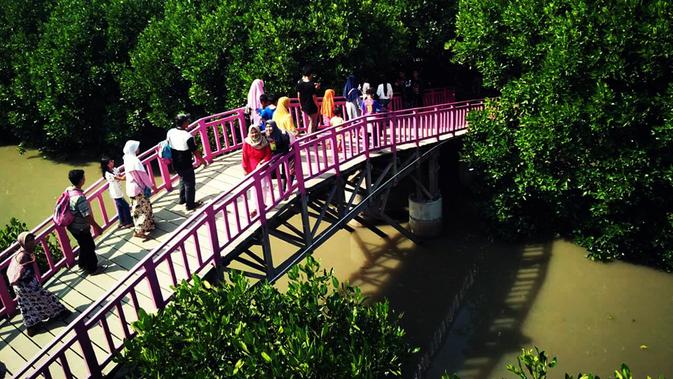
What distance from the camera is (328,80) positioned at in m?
15.5

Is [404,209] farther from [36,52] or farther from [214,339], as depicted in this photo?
[36,52]

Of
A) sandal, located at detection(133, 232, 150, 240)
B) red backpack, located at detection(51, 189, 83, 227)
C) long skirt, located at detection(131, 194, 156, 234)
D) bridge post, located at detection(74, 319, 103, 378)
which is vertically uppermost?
red backpack, located at detection(51, 189, 83, 227)

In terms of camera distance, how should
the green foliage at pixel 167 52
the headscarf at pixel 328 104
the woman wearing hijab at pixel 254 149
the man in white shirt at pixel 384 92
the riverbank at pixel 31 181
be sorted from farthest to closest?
1. the riverbank at pixel 31 181
2. the green foliage at pixel 167 52
3. the man in white shirt at pixel 384 92
4. the headscarf at pixel 328 104
5. the woman wearing hijab at pixel 254 149

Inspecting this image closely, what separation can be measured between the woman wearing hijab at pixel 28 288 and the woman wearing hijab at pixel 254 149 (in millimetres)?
3283

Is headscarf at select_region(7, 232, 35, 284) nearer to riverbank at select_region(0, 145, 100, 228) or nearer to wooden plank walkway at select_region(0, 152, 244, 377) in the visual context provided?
wooden plank walkway at select_region(0, 152, 244, 377)

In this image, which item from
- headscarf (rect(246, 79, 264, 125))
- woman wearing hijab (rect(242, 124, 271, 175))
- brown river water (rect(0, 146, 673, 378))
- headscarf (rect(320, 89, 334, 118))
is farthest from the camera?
headscarf (rect(320, 89, 334, 118))

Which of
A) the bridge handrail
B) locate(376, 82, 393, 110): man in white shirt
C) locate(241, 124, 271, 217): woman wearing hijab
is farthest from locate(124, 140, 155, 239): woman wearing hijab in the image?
locate(376, 82, 393, 110): man in white shirt

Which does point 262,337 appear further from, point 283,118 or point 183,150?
point 283,118

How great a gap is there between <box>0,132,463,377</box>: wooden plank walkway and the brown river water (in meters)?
2.67

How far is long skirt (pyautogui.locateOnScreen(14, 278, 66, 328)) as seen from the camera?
7004 mm

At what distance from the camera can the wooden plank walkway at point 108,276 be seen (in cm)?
696

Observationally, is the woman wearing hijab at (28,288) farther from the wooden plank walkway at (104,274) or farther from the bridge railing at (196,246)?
the bridge railing at (196,246)

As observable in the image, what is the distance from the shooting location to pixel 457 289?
1298cm

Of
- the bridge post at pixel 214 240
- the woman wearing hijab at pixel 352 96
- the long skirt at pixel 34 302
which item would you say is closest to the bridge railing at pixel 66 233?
the long skirt at pixel 34 302
